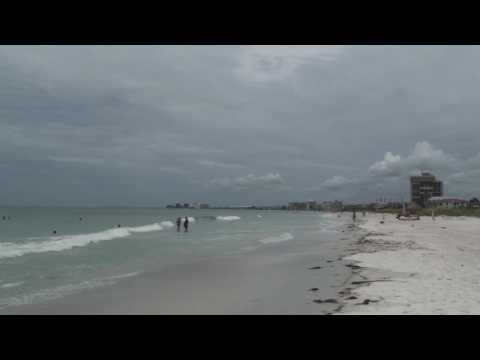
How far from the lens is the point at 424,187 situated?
575 ft

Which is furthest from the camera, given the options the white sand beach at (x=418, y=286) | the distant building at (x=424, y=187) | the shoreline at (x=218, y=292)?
the distant building at (x=424, y=187)

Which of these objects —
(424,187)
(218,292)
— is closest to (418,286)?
(218,292)

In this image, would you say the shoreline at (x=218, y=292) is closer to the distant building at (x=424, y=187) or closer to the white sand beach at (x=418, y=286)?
the white sand beach at (x=418, y=286)

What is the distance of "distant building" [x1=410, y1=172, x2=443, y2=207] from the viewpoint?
175000mm

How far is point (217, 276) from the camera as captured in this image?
13.7 m

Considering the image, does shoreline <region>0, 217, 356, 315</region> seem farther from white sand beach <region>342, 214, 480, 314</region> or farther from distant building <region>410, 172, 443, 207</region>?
distant building <region>410, 172, 443, 207</region>

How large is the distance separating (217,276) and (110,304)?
16.1 feet

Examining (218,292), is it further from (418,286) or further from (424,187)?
(424,187)

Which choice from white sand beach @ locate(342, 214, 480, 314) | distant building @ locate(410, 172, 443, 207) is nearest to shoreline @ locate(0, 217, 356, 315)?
white sand beach @ locate(342, 214, 480, 314)

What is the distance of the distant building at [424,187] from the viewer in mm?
175000

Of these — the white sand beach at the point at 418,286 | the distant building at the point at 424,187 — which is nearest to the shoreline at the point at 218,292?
the white sand beach at the point at 418,286
